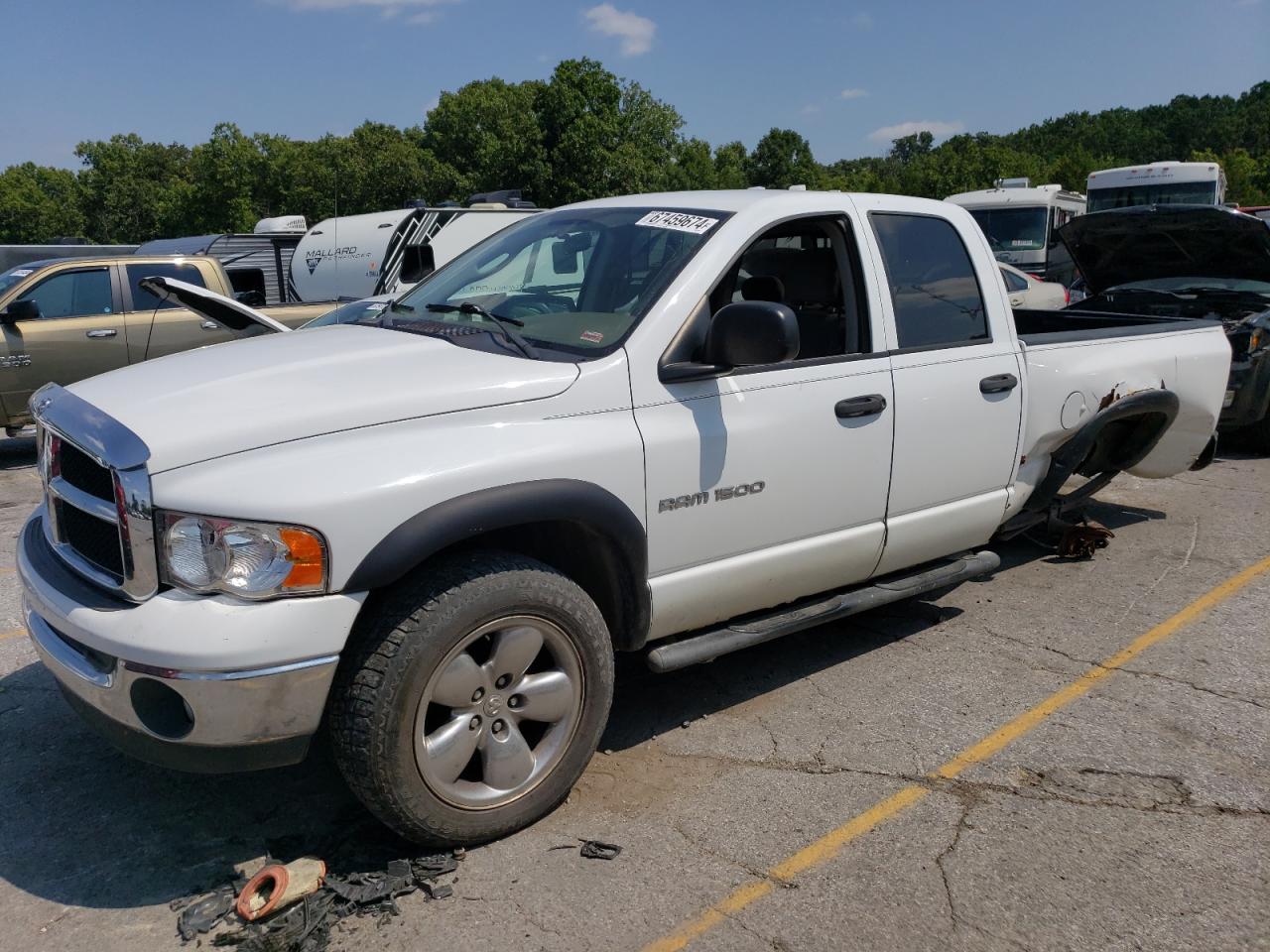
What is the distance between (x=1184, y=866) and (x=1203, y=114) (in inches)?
4792

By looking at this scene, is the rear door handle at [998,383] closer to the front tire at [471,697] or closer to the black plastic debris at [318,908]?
the front tire at [471,697]

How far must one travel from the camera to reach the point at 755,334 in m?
3.19

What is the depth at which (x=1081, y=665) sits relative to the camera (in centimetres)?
445

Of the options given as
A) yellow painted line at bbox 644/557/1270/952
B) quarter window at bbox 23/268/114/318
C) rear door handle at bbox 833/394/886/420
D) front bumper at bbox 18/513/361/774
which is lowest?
yellow painted line at bbox 644/557/1270/952

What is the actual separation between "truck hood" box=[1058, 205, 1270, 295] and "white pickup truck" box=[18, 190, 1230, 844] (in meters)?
3.74

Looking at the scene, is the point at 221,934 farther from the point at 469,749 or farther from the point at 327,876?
the point at 469,749

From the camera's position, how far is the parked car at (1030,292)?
1391cm

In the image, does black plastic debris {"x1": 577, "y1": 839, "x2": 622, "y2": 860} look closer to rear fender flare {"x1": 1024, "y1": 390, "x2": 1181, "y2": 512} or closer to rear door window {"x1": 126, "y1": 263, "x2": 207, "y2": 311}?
rear fender flare {"x1": 1024, "y1": 390, "x2": 1181, "y2": 512}

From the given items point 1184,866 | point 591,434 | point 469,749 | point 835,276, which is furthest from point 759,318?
point 1184,866

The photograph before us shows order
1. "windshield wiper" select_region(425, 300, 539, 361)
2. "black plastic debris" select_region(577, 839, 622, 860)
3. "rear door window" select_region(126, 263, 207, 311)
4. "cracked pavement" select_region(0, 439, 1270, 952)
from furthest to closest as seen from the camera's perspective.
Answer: "rear door window" select_region(126, 263, 207, 311)
"windshield wiper" select_region(425, 300, 539, 361)
"black plastic debris" select_region(577, 839, 622, 860)
"cracked pavement" select_region(0, 439, 1270, 952)

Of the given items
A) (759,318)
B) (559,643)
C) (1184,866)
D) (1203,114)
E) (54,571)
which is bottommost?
(1184,866)

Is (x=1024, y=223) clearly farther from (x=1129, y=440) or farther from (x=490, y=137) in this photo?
(x=490, y=137)

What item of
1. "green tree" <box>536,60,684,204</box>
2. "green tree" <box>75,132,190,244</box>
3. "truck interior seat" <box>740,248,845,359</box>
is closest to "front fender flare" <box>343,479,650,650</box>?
"truck interior seat" <box>740,248,845,359</box>

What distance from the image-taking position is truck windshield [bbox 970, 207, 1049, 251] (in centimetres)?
1964
